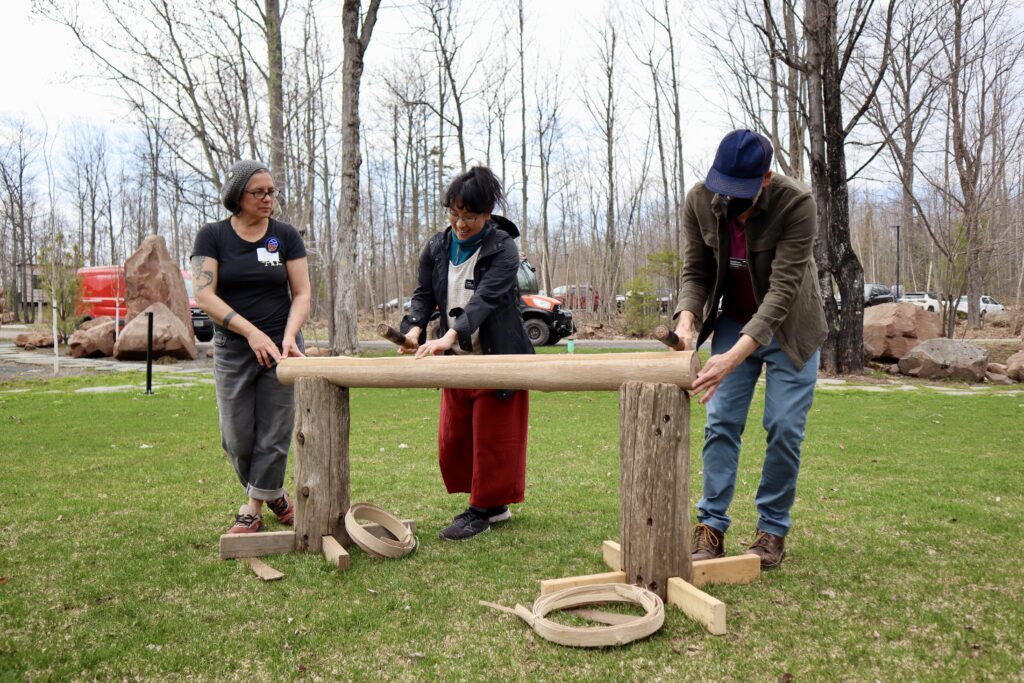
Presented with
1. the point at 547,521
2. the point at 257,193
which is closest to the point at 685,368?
the point at 547,521

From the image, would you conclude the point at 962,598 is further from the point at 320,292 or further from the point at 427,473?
the point at 320,292

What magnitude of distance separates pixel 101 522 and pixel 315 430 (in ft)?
5.06

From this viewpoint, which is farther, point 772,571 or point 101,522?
point 101,522

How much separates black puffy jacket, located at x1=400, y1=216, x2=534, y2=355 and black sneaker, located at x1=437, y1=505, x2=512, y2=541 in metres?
0.88

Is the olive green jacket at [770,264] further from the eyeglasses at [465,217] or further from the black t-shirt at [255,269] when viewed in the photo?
the black t-shirt at [255,269]

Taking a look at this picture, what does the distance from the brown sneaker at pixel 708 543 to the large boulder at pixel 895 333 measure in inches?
527

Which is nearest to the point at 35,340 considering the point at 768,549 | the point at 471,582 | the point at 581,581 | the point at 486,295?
the point at 486,295

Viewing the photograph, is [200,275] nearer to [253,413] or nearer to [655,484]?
[253,413]

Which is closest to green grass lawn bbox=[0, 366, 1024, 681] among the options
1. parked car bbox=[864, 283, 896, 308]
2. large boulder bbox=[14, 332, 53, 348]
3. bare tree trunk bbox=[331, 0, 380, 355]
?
bare tree trunk bbox=[331, 0, 380, 355]

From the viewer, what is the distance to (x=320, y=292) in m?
37.1

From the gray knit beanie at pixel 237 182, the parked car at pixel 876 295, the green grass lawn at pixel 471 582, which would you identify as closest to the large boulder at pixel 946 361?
the green grass lawn at pixel 471 582

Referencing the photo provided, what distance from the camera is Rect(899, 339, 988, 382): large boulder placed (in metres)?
13.1

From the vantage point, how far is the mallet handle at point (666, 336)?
2.63 m

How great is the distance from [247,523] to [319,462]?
665mm
